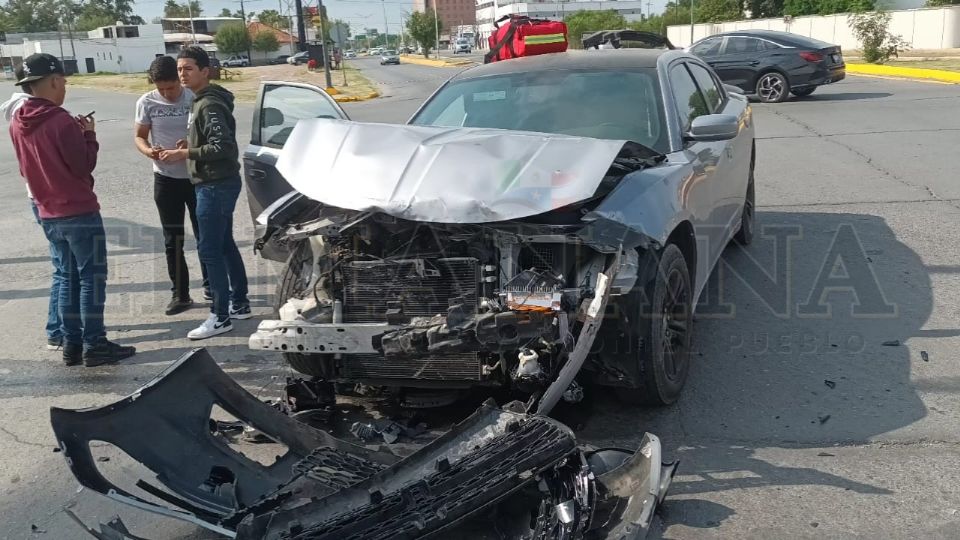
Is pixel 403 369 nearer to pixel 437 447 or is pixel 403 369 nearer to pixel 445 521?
pixel 437 447

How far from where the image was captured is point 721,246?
5.49 metres

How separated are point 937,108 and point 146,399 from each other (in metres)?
15.9

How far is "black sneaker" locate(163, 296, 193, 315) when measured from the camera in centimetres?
629

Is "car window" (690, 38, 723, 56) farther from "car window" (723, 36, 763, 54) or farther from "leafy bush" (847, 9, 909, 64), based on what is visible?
"leafy bush" (847, 9, 909, 64)

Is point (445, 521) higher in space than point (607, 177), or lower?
lower

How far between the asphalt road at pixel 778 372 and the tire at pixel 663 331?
0.56 feet

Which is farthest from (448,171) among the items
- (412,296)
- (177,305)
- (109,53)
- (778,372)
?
(109,53)

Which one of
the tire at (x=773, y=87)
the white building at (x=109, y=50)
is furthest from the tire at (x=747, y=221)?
the white building at (x=109, y=50)

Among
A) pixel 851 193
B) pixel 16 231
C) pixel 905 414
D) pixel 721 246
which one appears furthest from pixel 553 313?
pixel 16 231

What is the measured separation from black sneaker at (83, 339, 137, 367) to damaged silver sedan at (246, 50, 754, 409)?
1737 millimetres

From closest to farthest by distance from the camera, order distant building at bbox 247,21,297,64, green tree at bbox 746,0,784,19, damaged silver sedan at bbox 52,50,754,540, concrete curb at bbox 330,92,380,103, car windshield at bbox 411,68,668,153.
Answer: damaged silver sedan at bbox 52,50,754,540
car windshield at bbox 411,68,668,153
concrete curb at bbox 330,92,380,103
green tree at bbox 746,0,784,19
distant building at bbox 247,21,297,64

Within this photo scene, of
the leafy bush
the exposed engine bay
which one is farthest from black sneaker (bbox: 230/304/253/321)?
the leafy bush

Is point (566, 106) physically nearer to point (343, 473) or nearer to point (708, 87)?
point (708, 87)

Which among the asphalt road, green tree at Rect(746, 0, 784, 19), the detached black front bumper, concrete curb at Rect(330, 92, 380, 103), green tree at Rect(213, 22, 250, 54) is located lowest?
the asphalt road
